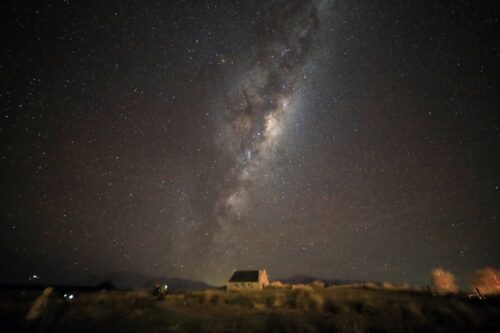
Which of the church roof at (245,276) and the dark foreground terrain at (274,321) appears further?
the church roof at (245,276)

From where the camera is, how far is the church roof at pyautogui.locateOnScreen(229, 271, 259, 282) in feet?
192

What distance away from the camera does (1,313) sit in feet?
59.7

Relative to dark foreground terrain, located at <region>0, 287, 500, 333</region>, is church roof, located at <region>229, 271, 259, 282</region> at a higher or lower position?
higher

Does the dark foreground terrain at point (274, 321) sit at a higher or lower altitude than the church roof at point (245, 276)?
lower

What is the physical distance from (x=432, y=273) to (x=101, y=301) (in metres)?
Answer: 57.8

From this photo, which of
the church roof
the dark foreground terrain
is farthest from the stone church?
the dark foreground terrain

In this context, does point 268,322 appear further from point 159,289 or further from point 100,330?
point 159,289

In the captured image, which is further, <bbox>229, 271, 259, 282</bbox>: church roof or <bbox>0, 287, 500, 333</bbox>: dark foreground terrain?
<bbox>229, 271, 259, 282</bbox>: church roof

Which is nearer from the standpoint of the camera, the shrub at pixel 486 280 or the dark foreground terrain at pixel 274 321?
the dark foreground terrain at pixel 274 321

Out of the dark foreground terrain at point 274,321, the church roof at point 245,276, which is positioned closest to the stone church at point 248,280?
the church roof at point 245,276

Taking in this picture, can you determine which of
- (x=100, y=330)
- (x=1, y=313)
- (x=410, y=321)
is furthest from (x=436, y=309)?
(x=1, y=313)

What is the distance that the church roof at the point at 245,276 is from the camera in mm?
58469

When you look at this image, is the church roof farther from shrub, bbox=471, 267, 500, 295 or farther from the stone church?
shrub, bbox=471, 267, 500, 295

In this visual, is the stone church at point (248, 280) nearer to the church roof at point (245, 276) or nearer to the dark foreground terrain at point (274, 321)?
the church roof at point (245, 276)
